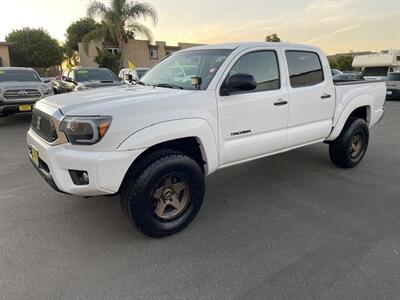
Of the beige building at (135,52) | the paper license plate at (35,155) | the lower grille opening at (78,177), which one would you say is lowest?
the lower grille opening at (78,177)

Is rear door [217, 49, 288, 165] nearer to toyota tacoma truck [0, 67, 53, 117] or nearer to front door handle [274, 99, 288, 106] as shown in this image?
front door handle [274, 99, 288, 106]

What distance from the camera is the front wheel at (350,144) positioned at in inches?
192

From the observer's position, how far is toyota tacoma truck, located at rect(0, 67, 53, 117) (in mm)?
8586

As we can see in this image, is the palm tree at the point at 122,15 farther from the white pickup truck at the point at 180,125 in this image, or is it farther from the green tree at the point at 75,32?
the white pickup truck at the point at 180,125

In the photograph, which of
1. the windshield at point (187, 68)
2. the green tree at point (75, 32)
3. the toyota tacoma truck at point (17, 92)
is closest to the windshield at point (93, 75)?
the toyota tacoma truck at point (17, 92)

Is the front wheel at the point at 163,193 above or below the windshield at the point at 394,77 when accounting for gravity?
below

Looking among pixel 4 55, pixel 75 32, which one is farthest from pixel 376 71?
pixel 75 32

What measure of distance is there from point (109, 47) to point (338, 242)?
32445 millimetres

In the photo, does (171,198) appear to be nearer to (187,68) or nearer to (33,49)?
(187,68)

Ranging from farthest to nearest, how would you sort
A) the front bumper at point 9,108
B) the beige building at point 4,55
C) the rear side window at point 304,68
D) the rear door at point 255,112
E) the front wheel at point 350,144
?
the beige building at point 4,55, the front bumper at point 9,108, the front wheel at point 350,144, the rear side window at point 304,68, the rear door at point 255,112

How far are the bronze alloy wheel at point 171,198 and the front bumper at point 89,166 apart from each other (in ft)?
1.53

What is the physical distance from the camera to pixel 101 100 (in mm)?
2828

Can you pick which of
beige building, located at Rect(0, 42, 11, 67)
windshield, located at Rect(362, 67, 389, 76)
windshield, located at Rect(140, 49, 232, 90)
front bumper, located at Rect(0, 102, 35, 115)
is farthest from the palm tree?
windshield, located at Rect(140, 49, 232, 90)

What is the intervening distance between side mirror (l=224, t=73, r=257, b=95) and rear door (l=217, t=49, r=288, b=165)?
0.26ft
